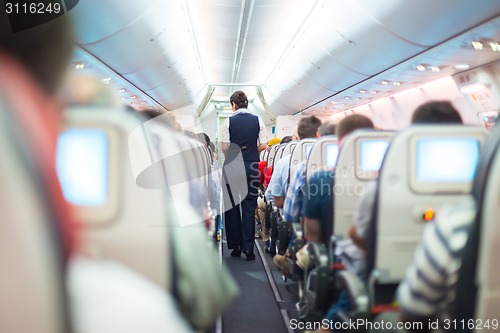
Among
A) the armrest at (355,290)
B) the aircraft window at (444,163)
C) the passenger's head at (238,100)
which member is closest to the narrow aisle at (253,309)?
the armrest at (355,290)

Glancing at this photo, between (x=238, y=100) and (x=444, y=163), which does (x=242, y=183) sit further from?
(x=444, y=163)

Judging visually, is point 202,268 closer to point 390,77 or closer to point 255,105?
point 390,77

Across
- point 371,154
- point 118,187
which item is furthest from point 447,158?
point 118,187

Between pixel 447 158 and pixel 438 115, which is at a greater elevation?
pixel 438 115

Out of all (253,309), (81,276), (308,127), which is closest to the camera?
(81,276)

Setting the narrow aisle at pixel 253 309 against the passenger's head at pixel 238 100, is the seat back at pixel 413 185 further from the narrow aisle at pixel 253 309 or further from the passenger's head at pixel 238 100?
the passenger's head at pixel 238 100

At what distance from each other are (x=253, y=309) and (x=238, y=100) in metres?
2.00

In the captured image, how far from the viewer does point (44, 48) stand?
782 millimetres

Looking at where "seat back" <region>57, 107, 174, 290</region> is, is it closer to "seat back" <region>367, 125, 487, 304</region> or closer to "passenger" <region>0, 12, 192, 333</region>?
"passenger" <region>0, 12, 192, 333</region>

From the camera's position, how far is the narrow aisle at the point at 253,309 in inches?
104

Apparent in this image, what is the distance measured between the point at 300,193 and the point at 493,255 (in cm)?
182

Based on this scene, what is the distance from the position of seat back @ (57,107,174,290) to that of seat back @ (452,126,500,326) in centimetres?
78

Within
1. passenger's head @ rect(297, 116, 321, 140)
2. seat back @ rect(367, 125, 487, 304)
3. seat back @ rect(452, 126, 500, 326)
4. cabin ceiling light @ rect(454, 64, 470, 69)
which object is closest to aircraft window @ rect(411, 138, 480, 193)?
seat back @ rect(367, 125, 487, 304)

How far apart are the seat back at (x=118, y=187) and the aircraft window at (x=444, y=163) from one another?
876 millimetres
